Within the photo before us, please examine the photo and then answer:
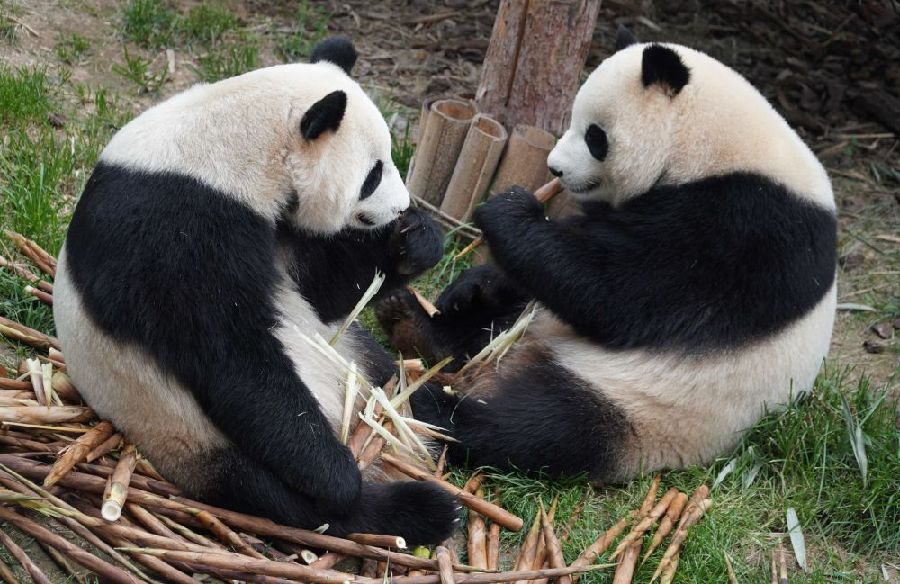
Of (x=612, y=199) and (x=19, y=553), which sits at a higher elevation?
(x=612, y=199)

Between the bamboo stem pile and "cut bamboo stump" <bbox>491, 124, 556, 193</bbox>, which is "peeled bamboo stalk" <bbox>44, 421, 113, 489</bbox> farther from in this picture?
"cut bamboo stump" <bbox>491, 124, 556, 193</bbox>

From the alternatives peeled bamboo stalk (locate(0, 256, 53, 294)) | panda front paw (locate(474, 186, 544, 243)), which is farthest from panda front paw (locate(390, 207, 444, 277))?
peeled bamboo stalk (locate(0, 256, 53, 294))

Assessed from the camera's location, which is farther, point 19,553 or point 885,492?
point 885,492

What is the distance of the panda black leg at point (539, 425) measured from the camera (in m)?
4.13

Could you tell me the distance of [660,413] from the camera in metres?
4.21

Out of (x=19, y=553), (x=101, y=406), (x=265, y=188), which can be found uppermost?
(x=265, y=188)

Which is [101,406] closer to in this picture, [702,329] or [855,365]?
[702,329]

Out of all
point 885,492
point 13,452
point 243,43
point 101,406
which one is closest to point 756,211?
point 885,492

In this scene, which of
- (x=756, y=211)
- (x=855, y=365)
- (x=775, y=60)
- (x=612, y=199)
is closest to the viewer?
(x=756, y=211)

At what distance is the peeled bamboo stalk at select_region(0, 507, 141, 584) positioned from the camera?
3.19 metres

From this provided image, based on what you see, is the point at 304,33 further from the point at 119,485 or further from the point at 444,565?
the point at 444,565

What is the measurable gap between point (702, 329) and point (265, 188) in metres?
1.92

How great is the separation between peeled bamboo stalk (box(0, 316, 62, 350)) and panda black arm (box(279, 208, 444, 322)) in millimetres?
1186

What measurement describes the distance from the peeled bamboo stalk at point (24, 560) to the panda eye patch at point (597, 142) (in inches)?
111
